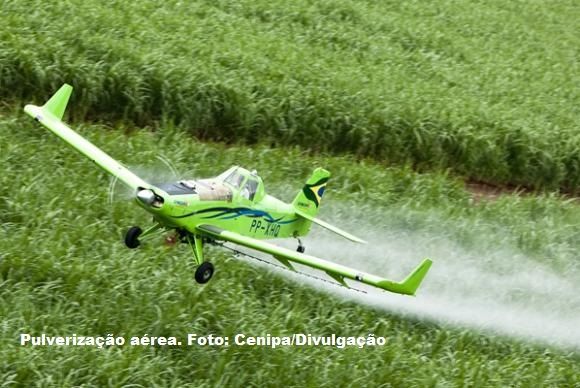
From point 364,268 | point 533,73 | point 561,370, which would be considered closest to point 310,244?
point 364,268

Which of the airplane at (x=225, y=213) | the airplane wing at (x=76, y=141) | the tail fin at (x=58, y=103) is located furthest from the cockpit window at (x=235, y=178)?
the tail fin at (x=58, y=103)

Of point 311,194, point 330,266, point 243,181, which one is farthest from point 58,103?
point 330,266

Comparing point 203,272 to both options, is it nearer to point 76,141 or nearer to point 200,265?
point 200,265

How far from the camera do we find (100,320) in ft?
34.1

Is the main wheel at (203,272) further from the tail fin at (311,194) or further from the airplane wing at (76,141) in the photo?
the tail fin at (311,194)

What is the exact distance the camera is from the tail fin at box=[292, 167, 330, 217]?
9.26 m

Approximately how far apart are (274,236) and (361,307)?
429cm

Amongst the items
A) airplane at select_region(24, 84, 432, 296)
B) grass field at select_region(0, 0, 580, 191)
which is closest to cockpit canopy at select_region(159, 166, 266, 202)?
airplane at select_region(24, 84, 432, 296)

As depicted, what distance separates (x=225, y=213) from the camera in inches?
328

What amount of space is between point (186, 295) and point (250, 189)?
2.94 meters

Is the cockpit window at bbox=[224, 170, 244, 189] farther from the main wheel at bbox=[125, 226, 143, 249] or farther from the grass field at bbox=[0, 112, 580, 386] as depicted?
the grass field at bbox=[0, 112, 580, 386]

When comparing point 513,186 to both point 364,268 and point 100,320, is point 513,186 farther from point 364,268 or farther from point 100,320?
point 100,320

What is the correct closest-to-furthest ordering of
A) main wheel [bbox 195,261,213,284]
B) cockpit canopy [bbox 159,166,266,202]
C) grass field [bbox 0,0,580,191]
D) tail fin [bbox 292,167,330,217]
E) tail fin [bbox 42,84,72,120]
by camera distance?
main wheel [bbox 195,261,213,284] < cockpit canopy [bbox 159,166,266,202] < tail fin [bbox 292,167,330,217] < tail fin [bbox 42,84,72,120] < grass field [bbox 0,0,580,191]

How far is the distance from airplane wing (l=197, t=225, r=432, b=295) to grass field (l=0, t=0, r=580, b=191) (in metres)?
8.64
